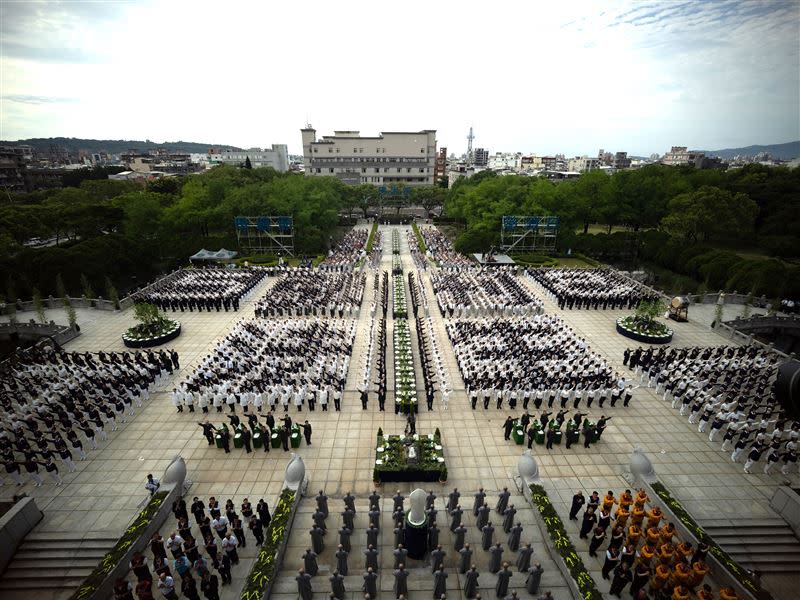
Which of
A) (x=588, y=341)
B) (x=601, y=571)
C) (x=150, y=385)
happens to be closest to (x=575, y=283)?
(x=588, y=341)

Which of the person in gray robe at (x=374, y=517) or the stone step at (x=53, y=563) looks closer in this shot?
the person in gray robe at (x=374, y=517)

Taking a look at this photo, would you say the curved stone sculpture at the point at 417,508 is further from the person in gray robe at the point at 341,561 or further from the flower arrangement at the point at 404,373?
the flower arrangement at the point at 404,373

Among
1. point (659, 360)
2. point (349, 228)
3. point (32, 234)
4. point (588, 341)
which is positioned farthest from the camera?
point (349, 228)

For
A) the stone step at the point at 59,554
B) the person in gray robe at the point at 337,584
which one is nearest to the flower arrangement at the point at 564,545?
the person in gray robe at the point at 337,584

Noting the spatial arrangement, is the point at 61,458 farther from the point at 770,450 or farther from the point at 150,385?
the point at 770,450

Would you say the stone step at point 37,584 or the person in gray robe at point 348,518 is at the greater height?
the person in gray robe at point 348,518

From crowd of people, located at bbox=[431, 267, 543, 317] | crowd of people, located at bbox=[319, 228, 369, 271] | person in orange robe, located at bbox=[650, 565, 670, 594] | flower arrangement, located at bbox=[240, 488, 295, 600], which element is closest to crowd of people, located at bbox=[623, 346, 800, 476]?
person in orange robe, located at bbox=[650, 565, 670, 594]
